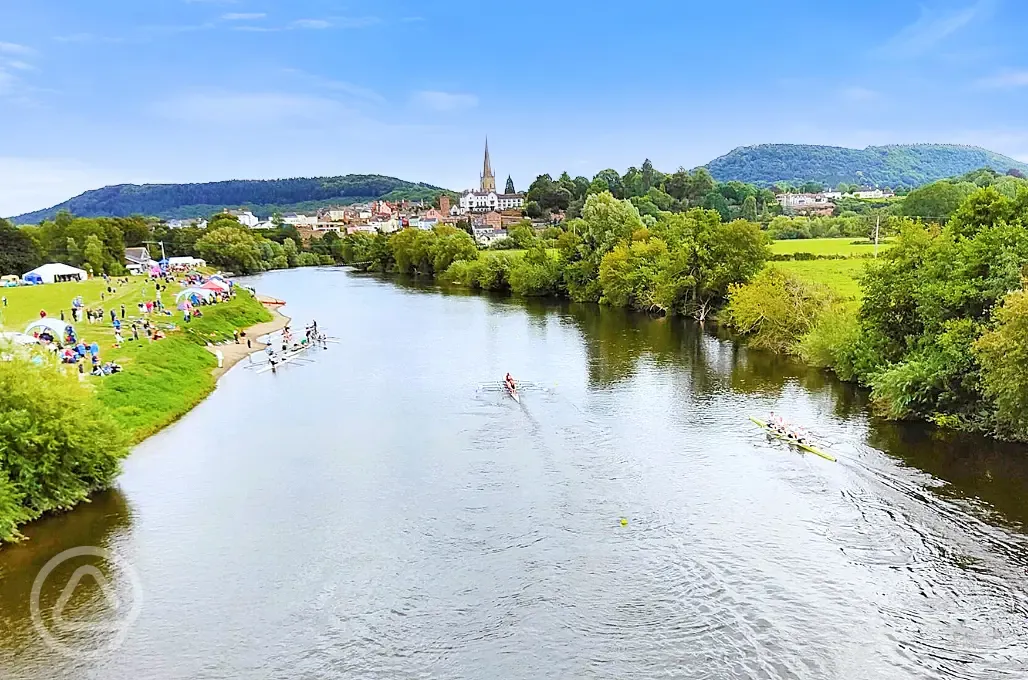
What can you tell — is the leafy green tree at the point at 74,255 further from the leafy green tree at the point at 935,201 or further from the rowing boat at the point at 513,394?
the leafy green tree at the point at 935,201

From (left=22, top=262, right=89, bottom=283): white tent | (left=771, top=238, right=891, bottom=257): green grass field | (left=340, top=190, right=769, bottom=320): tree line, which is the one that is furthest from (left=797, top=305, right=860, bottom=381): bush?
(left=22, top=262, right=89, bottom=283): white tent

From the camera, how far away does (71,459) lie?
2467 cm

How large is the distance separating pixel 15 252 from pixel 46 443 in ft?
276

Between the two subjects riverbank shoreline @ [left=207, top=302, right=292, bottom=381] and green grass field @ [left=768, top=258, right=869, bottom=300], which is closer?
riverbank shoreline @ [left=207, top=302, right=292, bottom=381]

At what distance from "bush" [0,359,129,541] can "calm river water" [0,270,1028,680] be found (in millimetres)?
880

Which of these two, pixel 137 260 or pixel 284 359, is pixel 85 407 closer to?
pixel 284 359

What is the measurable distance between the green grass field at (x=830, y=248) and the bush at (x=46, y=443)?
6513 centimetres

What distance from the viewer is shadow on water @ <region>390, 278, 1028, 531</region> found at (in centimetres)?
2556

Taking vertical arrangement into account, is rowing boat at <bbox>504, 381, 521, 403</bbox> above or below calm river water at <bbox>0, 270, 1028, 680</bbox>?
above

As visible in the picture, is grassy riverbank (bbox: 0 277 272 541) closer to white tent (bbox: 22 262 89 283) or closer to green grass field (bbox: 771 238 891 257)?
white tent (bbox: 22 262 89 283)

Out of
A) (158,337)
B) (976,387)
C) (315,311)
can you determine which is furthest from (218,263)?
(976,387)

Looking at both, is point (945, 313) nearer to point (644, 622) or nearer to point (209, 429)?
point (644, 622)

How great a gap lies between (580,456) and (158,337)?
33.4 meters

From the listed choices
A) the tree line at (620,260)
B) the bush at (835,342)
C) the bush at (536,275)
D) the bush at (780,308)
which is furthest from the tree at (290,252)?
the bush at (835,342)
